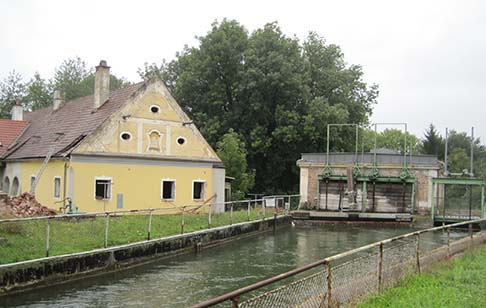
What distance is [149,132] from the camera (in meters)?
25.8

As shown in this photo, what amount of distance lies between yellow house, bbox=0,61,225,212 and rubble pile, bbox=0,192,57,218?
9.56ft

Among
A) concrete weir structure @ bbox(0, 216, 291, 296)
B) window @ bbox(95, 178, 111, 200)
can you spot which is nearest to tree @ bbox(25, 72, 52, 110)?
window @ bbox(95, 178, 111, 200)

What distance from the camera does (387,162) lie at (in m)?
34.2

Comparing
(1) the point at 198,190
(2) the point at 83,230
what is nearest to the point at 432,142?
(1) the point at 198,190

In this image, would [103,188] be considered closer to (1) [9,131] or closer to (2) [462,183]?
(1) [9,131]

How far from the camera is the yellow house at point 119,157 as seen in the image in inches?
930

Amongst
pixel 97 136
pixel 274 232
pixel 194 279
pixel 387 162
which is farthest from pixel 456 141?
pixel 194 279

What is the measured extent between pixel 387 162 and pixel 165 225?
18.6m

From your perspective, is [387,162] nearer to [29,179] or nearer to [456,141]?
[29,179]

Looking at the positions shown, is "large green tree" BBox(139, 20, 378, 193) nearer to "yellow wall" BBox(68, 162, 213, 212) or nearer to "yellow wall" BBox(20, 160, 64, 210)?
"yellow wall" BBox(68, 162, 213, 212)

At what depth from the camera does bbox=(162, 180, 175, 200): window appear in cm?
2633

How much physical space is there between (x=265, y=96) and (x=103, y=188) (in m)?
18.4

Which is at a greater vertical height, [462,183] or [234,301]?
[462,183]

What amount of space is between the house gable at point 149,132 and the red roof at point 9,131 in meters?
9.06
